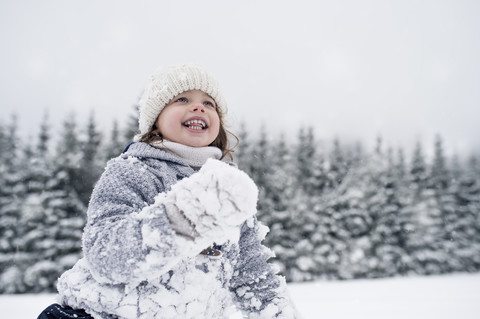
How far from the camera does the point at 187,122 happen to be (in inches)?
68.6

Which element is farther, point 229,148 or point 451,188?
point 451,188

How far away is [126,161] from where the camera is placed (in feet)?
4.67

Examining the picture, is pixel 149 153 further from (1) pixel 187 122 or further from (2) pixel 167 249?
(2) pixel 167 249

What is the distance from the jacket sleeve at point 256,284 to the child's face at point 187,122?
54cm

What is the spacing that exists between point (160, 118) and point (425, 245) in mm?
→ 26575

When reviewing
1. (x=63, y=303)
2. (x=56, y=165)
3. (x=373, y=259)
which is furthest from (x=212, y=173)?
(x=373, y=259)

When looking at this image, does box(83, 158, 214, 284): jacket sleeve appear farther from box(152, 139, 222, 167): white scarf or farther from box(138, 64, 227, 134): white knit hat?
box(138, 64, 227, 134): white knit hat

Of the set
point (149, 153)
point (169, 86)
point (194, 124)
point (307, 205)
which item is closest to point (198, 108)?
point (194, 124)

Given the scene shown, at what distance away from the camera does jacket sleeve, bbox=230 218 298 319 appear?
1672 mm

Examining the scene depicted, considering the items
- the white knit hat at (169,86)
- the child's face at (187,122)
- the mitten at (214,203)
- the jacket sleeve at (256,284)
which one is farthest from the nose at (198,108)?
the mitten at (214,203)

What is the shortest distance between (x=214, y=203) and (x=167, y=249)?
0.62 ft

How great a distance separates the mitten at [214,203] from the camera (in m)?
0.91

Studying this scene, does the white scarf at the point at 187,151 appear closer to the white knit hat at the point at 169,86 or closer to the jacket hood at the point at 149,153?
the jacket hood at the point at 149,153

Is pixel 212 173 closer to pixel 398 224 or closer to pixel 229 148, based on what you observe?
pixel 229 148
